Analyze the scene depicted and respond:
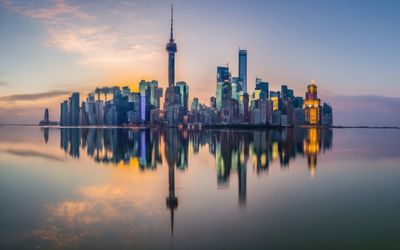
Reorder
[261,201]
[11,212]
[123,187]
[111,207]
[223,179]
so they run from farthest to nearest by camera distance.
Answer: [223,179] < [123,187] < [261,201] < [111,207] < [11,212]

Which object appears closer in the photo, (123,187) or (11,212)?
(11,212)

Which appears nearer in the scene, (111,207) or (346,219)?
(346,219)

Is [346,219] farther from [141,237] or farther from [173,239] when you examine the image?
[141,237]

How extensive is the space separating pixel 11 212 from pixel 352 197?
59.5 ft

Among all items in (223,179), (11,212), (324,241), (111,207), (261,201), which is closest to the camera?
(324,241)

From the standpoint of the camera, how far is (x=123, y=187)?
929 inches

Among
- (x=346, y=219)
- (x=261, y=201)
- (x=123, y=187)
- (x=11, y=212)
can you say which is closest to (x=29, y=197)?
(x=11, y=212)

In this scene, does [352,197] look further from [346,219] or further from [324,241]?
[324,241]

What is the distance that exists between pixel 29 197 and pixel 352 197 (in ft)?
61.2

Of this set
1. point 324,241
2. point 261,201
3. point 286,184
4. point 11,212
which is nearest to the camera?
point 324,241

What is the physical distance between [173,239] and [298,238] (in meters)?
4.52

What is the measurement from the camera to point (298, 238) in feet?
42.8

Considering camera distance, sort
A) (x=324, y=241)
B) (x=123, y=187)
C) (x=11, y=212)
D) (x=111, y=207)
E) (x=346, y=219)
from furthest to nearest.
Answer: (x=123, y=187) → (x=111, y=207) → (x=11, y=212) → (x=346, y=219) → (x=324, y=241)

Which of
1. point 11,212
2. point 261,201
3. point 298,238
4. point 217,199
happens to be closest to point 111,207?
point 11,212
